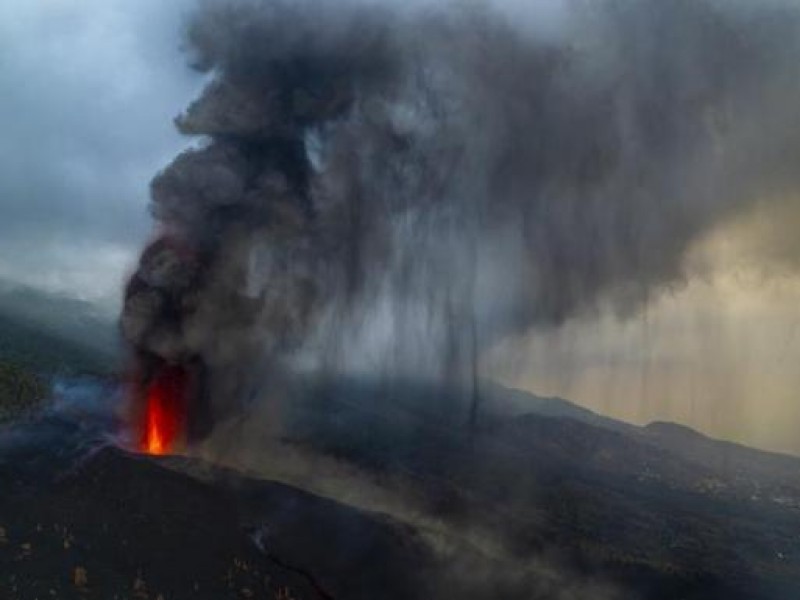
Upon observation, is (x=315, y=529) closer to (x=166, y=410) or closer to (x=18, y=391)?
(x=166, y=410)

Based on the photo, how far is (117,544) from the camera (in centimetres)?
5088

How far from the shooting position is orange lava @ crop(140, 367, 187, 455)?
79.6 metres

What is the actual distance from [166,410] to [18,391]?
42.6 metres

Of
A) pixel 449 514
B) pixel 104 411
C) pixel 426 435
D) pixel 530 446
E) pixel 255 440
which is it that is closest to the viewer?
pixel 449 514

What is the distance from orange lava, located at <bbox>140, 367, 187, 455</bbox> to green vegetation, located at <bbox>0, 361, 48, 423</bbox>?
1551 cm

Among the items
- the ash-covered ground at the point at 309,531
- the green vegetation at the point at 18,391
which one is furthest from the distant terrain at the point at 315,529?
the green vegetation at the point at 18,391

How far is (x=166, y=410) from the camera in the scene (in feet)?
266

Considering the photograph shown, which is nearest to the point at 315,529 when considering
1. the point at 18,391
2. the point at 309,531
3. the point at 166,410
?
the point at 309,531

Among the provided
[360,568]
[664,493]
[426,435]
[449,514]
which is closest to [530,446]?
[664,493]

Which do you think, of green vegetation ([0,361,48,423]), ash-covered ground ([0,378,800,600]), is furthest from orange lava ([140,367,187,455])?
green vegetation ([0,361,48,423])

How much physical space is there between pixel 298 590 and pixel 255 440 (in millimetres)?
41795

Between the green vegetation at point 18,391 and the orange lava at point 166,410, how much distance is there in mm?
15514

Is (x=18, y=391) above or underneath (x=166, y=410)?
underneath

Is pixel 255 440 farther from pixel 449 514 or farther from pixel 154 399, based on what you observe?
pixel 449 514
